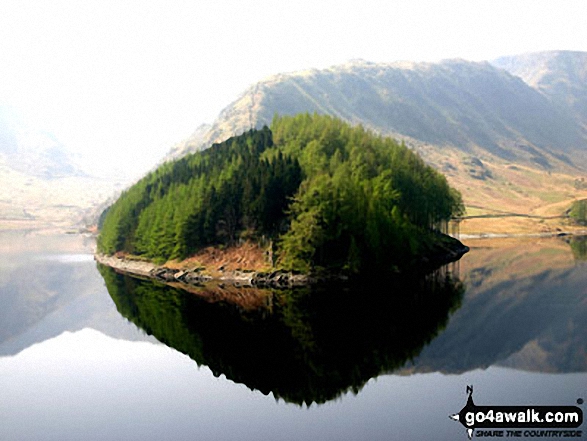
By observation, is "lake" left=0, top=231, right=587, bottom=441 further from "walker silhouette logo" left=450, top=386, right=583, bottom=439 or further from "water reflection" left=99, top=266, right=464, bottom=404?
"walker silhouette logo" left=450, top=386, right=583, bottom=439

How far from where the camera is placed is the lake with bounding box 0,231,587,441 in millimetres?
52781

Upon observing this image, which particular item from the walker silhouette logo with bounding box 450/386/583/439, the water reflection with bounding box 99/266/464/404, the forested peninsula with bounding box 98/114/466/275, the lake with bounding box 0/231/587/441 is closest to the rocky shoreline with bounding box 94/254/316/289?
the forested peninsula with bounding box 98/114/466/275

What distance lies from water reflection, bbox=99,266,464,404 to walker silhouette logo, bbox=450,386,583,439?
12.3 m

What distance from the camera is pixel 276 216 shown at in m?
142

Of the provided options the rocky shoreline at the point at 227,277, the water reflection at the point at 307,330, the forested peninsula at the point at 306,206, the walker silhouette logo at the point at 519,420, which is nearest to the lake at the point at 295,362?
the water reflection at the point at 307,330

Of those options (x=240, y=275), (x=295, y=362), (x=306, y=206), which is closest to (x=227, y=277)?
(x=240, y=275)

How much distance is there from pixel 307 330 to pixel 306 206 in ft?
178

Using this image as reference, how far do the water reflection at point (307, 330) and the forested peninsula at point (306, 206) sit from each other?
13.4 metres

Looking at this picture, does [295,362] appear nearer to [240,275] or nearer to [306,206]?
[306,206]

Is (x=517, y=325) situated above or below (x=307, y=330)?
below

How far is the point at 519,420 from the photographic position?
50.2 meters

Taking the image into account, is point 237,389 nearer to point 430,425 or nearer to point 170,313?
point 430,425

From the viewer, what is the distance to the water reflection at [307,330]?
63.1 meters

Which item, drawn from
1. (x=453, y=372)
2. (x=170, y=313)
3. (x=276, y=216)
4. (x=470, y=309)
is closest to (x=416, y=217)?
(x=276, y=216)
